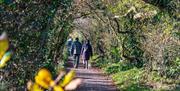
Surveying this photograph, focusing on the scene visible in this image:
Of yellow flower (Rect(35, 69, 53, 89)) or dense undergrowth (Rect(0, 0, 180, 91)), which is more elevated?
yellow flower (Rect(35, 69, 53, 89))

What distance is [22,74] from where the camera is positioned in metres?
8.12

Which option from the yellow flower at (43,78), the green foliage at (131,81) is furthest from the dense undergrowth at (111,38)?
the yellow flower at (43,78)

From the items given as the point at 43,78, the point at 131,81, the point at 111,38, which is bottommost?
the point at 131,81

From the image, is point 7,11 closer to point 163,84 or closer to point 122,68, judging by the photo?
point 163,84

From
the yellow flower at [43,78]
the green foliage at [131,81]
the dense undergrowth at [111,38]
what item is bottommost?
the green foliage at [131,81]

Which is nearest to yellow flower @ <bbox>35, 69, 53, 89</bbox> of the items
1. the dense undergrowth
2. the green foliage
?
the dense undergrowth

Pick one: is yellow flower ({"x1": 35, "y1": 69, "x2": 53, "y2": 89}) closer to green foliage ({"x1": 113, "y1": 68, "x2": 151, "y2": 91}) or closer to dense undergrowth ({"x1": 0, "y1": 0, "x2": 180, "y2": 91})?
dense undergrowth ({"x1": 0, "y1": 0, "x2": 180, "y2": 91})

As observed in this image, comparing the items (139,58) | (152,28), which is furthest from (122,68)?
(152,28)

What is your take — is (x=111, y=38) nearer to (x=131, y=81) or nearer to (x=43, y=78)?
(x=131, y=81)

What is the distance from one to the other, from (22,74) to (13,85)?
300mm

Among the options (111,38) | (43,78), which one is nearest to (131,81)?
(111,38)

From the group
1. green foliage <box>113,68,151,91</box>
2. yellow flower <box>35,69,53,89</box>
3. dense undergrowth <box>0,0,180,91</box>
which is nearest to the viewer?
yellow flower <box>35,69,53,89</box>

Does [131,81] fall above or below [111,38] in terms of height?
below

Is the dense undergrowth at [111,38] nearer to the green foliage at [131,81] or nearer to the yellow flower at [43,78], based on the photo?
the green foliage at [131,81]
